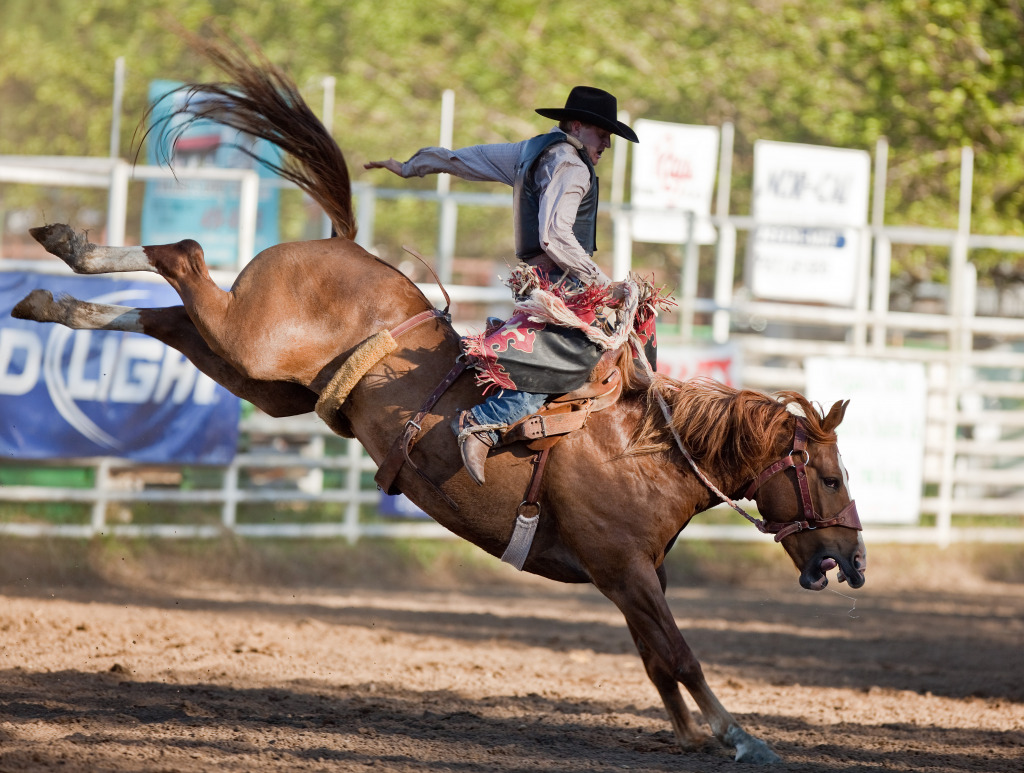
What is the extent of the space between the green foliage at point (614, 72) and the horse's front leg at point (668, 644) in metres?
12.4

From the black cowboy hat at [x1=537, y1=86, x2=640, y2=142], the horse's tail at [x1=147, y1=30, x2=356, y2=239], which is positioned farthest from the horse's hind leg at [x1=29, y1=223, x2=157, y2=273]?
the black cowboy hat at [x1=537, y1=86, x2=640, y2=142]

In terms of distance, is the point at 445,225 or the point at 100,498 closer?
the point at 100,498

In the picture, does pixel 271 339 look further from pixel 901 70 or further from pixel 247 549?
pixel 901 70

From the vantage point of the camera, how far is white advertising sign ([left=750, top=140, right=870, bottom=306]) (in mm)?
11984

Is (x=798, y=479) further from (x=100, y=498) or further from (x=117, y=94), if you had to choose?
(x=117, y=94)

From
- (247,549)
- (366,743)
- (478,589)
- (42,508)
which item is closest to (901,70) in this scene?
(478,589)

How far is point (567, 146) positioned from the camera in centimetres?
465

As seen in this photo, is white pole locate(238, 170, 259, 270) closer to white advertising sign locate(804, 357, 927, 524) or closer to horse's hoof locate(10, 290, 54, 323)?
horse's hoof locate(10, 290, 54, 323)

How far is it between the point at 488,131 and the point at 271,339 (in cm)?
1855

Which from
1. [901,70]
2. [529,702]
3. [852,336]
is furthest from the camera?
[901,70]

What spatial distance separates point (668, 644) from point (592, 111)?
2173mm

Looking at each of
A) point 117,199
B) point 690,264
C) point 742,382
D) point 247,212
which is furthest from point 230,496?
point 742,382

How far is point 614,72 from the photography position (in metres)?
21.7

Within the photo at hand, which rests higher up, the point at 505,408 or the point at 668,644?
the point at 505,408
